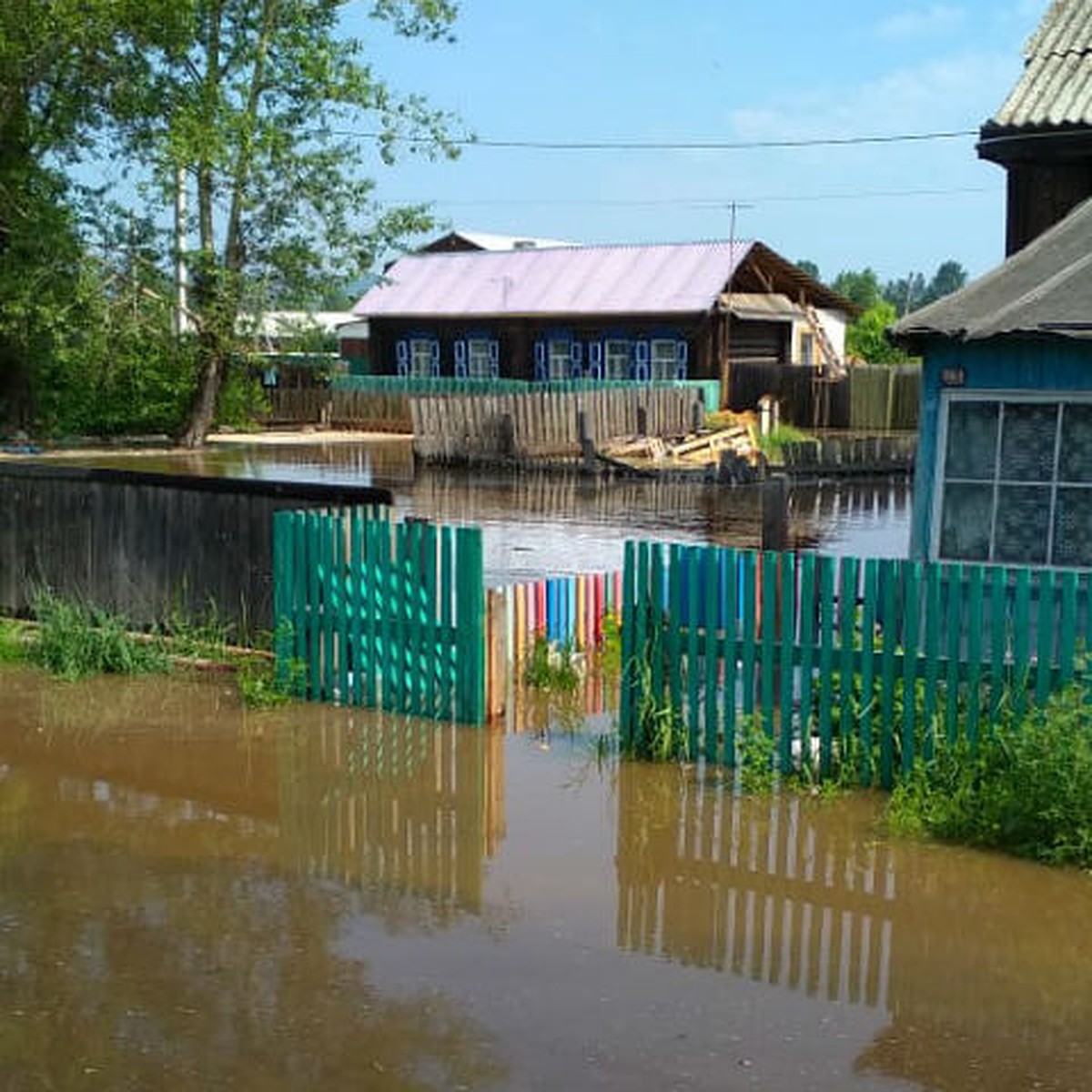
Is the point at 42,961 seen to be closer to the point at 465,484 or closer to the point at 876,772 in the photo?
the point at 876,772

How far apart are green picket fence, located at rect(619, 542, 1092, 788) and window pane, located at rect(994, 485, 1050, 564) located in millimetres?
1393

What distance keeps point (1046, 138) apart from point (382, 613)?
6850 millimetres

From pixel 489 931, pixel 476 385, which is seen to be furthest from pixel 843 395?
pixel 489 931

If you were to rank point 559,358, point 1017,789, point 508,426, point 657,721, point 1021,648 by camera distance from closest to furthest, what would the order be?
1. point 1017,789
2. point 1021,648
3. point 657,721
4. point 508,426
5. point 559,358

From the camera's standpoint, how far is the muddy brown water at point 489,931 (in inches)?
195

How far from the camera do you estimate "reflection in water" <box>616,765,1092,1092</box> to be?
5.11 metres

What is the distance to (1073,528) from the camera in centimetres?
974

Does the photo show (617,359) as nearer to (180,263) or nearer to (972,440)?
(180,263)

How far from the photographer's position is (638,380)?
1741 inches

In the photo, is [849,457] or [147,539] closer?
[147,539]

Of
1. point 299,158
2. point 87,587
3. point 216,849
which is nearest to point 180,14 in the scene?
point 299,158

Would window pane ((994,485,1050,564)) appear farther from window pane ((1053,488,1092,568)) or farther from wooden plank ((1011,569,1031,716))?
wooden plank ((1011,569,1031,716))

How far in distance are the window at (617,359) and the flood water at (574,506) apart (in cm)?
1095

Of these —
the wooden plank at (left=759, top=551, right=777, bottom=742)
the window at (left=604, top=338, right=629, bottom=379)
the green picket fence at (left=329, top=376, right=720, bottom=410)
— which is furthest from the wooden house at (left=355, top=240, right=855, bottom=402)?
the wooden plank at (left=759, top=551, right=777, bottom=742)
